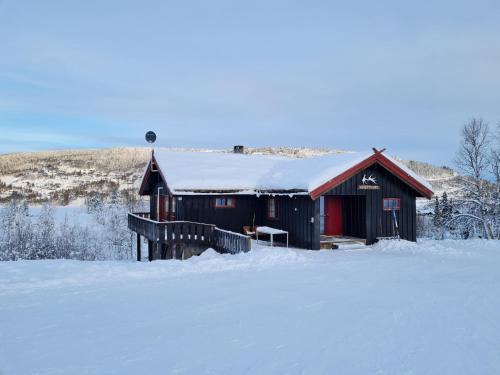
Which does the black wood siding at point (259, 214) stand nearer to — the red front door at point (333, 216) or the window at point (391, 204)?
the red front door at point (333, 216)

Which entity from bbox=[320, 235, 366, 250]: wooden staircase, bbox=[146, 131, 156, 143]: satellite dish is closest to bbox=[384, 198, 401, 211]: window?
bbox=[320, 235, 366, 250]: wooden staircase

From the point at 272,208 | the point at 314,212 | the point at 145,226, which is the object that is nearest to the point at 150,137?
the point at 145,226

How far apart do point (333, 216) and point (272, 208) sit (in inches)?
112

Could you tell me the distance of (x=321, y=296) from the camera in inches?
352

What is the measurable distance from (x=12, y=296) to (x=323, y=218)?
13.2 m

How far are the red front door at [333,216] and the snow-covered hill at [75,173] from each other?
5286 centimetres

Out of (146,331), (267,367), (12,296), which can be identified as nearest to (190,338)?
(146,331)

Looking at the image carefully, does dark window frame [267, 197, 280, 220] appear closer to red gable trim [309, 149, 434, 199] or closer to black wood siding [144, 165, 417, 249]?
black wood siding [144, 165, 417, 249]

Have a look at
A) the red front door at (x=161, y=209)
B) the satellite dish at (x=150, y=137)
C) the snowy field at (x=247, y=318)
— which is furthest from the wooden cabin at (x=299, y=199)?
the snowy field at (x=247, y=318)

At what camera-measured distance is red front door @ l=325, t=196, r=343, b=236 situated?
61.6 feet

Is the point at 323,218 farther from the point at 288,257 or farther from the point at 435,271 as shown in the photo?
the point at 435,271

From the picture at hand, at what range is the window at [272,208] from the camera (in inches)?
735

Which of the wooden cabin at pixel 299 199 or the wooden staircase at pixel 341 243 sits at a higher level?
the wooden cabin at pixel 299 199

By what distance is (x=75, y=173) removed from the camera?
92562mm
